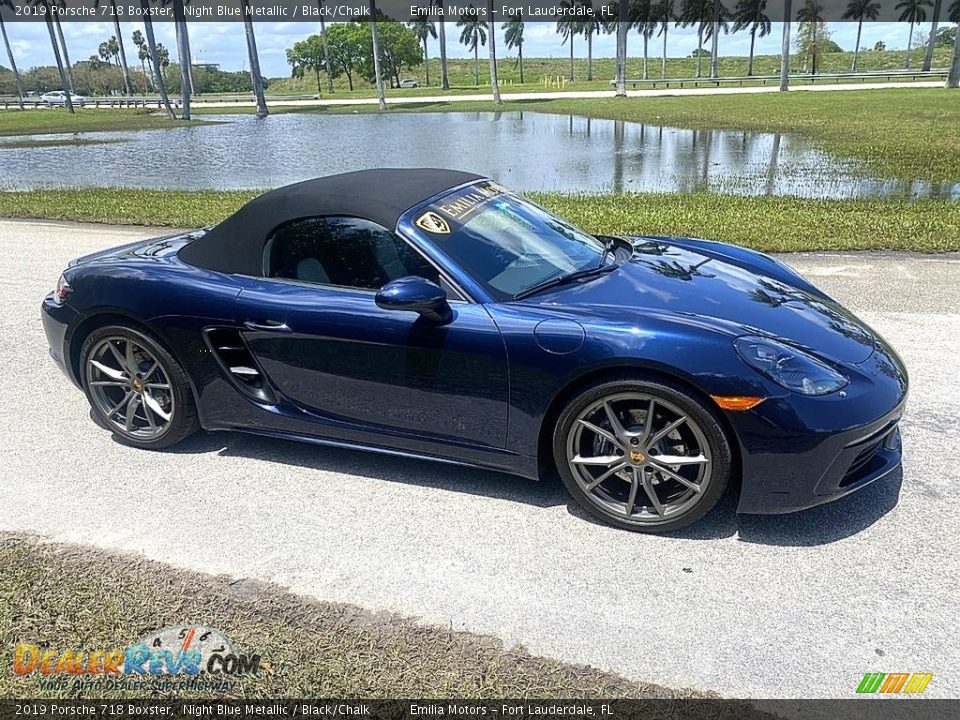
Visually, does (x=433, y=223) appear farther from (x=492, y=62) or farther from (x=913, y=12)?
A: (x=913, y=12)

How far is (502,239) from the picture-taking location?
3.65m

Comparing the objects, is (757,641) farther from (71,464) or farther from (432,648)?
(71,464)

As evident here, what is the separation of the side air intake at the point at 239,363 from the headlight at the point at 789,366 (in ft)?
7.39

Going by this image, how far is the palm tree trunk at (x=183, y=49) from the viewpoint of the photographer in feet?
171

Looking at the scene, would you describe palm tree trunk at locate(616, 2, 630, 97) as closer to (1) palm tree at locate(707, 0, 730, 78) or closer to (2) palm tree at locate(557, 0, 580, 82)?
(1) palm tree at locate(707, 0, 730, 78)

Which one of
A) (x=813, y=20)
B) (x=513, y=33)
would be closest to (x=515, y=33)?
(x=513, y=33)

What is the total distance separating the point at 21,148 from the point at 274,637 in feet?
111

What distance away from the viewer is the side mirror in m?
3.11

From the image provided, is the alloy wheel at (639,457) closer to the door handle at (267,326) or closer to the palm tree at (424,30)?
the door handle at (267,326)

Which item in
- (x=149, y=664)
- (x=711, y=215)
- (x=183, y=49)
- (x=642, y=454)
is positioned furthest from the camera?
(x=183, y=49)

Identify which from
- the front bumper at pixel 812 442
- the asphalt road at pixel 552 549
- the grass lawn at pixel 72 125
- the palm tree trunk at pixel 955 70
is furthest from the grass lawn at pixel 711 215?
the palm tree trunk at pixel 955 70

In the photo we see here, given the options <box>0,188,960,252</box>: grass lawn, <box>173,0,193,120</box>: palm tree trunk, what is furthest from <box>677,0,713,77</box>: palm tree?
<box>0,188,960,252</box>: grass lawn

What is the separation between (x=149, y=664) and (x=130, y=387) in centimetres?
194

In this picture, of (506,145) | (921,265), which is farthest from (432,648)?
(506,145)
